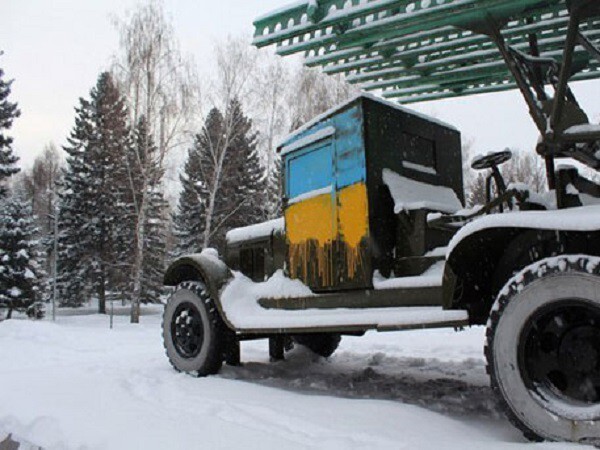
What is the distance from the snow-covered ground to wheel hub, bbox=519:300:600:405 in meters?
0.35

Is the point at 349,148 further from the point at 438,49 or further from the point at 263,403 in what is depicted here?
the point at 263,403

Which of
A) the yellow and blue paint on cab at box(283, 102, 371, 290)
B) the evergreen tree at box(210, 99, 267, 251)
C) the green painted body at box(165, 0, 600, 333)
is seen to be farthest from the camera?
the evergreen tree at box(210, 99, 267, 251)

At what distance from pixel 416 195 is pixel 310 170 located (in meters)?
1.00

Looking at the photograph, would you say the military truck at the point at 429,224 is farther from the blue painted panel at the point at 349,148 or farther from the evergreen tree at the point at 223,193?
Answer: the evergreen tree at the point at 223,193

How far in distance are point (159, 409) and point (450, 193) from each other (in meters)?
3.07

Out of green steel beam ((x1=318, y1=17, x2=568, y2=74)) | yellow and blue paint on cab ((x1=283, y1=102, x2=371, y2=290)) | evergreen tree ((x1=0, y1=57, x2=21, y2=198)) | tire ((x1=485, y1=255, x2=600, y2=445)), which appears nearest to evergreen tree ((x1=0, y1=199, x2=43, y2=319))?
evergreen tree ((x1=0, y1=57, x2=21, y2=198))

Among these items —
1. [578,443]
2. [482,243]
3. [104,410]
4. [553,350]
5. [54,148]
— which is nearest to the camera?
[578,443]

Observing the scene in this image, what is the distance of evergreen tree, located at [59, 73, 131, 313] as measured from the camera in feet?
96.4

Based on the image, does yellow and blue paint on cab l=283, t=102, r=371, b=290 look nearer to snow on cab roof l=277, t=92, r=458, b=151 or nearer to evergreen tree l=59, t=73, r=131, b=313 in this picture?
snow on cab roof l=277, t=92, r=458, b=151

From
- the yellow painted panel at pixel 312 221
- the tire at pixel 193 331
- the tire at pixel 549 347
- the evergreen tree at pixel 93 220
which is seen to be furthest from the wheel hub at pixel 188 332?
the evergreen tree at pixel 93 220

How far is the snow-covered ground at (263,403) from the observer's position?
9.55 ft

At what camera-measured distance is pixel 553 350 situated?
2854 mm

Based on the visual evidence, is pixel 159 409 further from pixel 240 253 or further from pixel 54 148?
pixel 54 148

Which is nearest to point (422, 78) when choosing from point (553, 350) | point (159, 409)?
point (553, 350)
